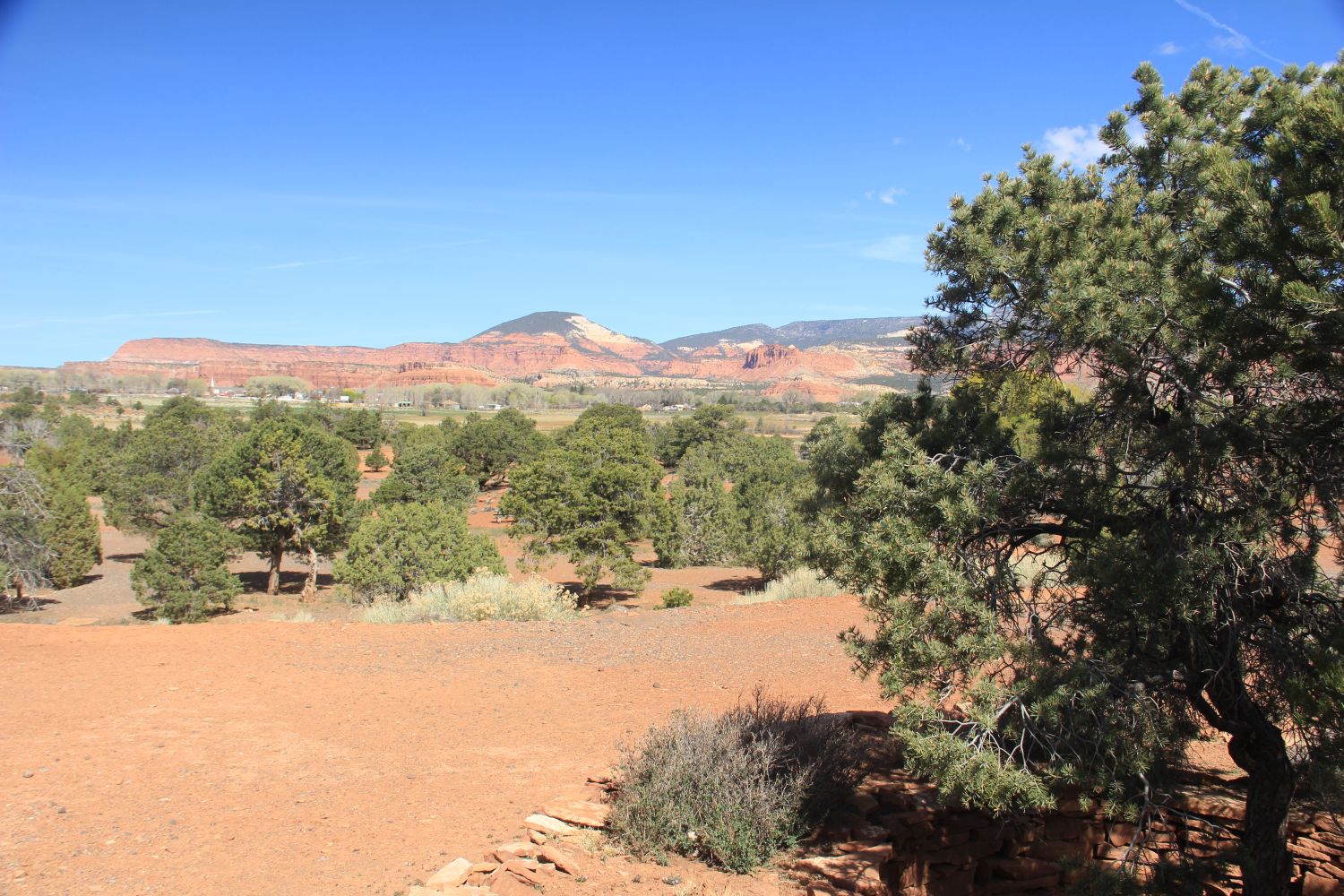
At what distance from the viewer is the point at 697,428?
62.2 metres

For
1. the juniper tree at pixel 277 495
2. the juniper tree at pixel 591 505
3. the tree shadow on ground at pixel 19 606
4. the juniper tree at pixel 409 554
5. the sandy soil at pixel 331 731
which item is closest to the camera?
the sandy soil at pixel 331 731

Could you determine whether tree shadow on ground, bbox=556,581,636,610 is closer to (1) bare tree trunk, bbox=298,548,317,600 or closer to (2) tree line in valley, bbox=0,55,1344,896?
(1) bare tree trunk, bbox=298,548,317,600

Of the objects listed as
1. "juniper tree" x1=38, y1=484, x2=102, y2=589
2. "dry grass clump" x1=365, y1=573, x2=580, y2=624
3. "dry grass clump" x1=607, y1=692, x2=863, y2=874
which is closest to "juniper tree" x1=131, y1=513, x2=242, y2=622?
"juniper tree" x1=38, y1=484, x2=102, y2=589

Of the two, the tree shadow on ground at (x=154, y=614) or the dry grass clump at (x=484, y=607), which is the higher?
the dry grass clump at (x=484, y=607)

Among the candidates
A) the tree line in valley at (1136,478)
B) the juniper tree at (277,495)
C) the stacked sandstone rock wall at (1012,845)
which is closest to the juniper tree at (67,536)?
the juniper tree at (277,495)

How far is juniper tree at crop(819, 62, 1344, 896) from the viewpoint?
176 inches

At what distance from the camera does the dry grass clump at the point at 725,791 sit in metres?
6.63

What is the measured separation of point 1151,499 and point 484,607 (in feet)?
40.5

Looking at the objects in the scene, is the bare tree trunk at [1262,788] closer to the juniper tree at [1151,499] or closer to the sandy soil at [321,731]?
the juniper tree at [1151,499]

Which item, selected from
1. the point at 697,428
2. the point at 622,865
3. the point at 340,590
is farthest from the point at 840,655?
the point at 697,428

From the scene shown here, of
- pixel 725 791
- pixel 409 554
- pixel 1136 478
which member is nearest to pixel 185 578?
pixel 409 554

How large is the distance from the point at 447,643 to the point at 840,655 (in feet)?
20.3

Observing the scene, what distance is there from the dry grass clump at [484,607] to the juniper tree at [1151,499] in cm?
1052

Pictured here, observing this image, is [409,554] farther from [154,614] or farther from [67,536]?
[67,536]
